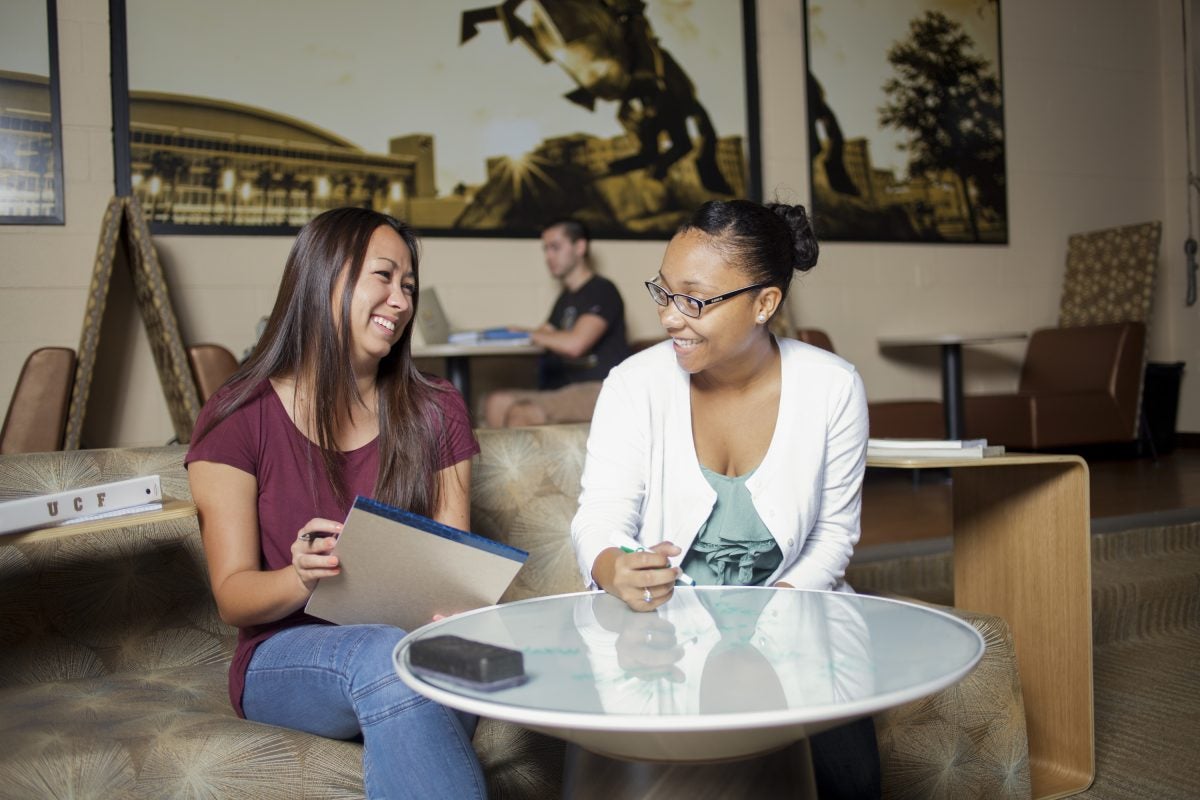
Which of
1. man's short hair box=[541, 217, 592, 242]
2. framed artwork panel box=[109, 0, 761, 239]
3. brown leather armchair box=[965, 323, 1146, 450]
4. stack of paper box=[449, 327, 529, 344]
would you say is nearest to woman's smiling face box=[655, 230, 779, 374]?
stack of paper box=[449, 327, 529, 344]

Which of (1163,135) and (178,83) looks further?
(1163,135)

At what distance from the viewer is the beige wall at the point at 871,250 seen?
4238mm

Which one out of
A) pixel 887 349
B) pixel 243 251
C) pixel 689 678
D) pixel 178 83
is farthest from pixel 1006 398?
pixel 689 678

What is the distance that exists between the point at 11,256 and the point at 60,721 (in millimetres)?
3228

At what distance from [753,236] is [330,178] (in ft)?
10.9

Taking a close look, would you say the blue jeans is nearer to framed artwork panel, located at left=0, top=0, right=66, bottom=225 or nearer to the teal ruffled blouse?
the teal ruffled blouse

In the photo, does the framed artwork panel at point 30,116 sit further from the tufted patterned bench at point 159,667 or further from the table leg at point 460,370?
the tufted patterned bench at point 159,667

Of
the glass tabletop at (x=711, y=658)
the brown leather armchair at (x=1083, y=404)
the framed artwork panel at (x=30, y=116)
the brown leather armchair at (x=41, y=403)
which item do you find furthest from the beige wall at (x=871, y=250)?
the glass tabletop at (x=711, y=658)

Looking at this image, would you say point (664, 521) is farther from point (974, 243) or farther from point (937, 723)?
point (974, 243)

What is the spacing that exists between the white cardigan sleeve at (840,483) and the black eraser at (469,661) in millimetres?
851

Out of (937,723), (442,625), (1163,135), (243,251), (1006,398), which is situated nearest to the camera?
(442,625)

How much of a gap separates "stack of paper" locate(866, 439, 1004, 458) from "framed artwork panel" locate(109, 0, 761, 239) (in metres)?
3.14

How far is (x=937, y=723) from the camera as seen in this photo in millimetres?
1849

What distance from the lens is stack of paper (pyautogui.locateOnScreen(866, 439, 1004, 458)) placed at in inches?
79.6
